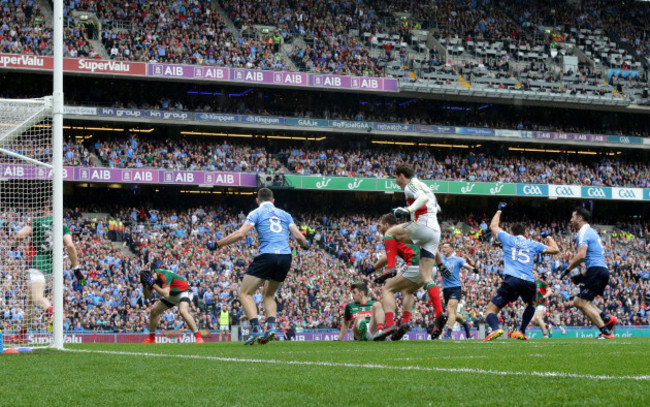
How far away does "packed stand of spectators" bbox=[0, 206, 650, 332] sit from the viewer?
96.8 ft

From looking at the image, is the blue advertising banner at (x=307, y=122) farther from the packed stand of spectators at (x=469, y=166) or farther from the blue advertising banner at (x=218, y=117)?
the blue advertising banner at (x=218, y=117)

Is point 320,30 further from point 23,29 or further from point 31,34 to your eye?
point 23,29

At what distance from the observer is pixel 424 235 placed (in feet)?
39.5

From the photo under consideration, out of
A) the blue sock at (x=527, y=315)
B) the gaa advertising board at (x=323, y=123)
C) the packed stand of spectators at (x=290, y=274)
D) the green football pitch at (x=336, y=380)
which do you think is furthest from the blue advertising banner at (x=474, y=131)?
the green football pitch at (x=336, y=380)

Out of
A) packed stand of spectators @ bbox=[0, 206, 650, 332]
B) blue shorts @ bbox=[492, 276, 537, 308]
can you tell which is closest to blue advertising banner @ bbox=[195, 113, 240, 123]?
packed stand of spectators @ bbox=[0, 206, 650, 332]

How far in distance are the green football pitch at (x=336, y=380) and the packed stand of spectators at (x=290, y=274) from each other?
66.0 ft

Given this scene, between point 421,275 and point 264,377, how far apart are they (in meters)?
6.14

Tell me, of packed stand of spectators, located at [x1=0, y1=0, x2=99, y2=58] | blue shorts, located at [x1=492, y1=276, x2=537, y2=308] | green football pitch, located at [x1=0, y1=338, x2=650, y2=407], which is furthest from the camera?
packed stand of spectators, located at [x1=0, y1=0, x2=99, y2=58]

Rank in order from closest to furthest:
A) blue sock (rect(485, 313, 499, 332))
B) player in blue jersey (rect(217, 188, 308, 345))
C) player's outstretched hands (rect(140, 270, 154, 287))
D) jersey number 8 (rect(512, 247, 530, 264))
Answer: player in blue jersey (rect(217, 188, 308, 345)) < blue sock (rect(485, 313, 499, 332)) < jersey number 8 (rect(512, 247, 530, 264)) < player's outstretched hands (rect(140, 270, 154, 287))

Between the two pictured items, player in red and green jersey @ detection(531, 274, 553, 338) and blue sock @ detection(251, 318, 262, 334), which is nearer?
blue sock @ detection(251, 318, 262, 334)

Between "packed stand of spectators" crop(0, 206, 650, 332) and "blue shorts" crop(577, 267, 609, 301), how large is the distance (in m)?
15.9

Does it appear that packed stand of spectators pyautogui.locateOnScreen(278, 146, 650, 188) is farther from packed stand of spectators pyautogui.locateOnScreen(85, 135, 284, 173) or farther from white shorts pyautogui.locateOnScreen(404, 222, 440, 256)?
white shorts pyautogui.locateOnScreen(404, 222, 440, 256)

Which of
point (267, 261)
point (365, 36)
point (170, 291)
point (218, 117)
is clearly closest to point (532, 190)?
point (365, 36)

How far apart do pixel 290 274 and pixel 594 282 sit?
22259 mm
